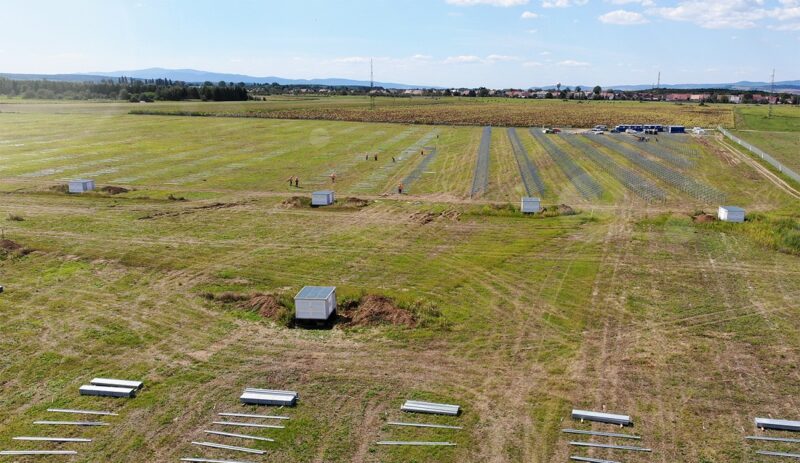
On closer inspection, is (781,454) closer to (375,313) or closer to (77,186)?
(375,313)

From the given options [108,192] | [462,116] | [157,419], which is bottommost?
[157,419]

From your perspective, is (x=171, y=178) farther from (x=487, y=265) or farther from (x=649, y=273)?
(x=649, y=273)

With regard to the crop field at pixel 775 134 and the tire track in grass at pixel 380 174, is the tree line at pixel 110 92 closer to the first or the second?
the tire track in grass at pixel 380 174

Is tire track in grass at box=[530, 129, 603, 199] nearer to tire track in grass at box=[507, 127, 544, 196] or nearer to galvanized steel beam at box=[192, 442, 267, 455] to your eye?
tire track in grass at box=[507, 127, 544, 196]

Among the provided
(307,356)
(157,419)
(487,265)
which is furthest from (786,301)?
(157,419)

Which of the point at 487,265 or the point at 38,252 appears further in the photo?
the point at 38,252

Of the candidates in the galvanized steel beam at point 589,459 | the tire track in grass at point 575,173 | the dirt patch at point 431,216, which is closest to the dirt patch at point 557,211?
the tire track in grass at point 575,173

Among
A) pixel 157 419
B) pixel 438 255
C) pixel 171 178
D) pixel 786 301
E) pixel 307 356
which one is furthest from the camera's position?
pixel 171 178
